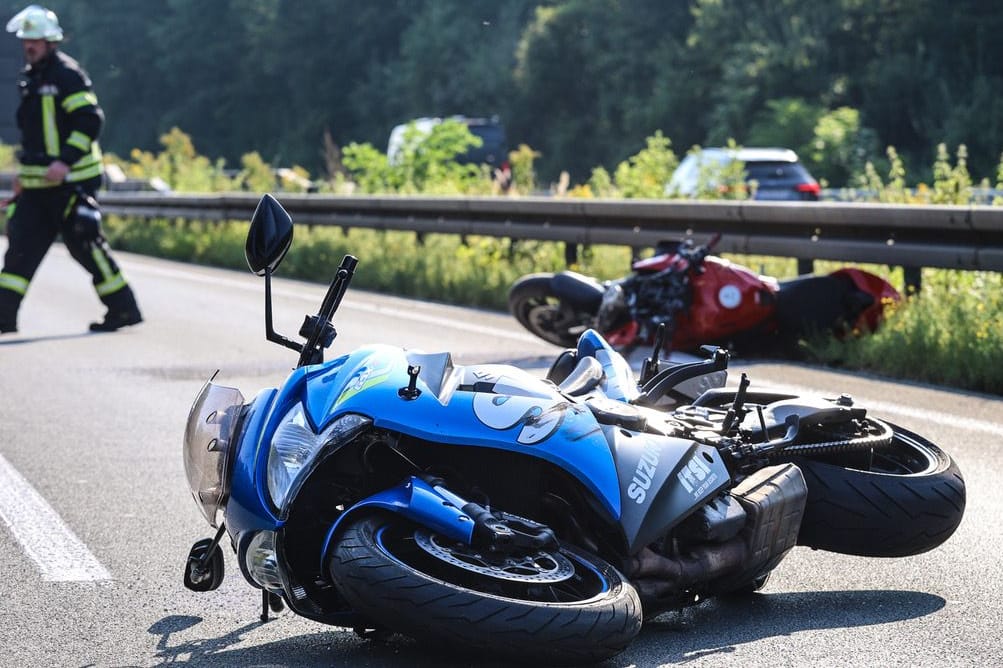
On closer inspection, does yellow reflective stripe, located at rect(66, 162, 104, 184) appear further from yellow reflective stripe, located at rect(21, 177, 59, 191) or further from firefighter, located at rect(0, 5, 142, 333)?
yellow reflective stripe, located at rect(21, 177, 59, 191)

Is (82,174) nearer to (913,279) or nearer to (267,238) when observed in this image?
(913,279)

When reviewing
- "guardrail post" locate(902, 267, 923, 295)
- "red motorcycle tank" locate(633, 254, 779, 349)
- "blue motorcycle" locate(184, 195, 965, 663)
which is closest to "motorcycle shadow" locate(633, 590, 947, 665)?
"blue motorcycle" locate(184, 195, 965, 663)

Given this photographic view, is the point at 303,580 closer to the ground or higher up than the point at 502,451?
closer to the ground

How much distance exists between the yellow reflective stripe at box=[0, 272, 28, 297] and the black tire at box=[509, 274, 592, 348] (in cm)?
407

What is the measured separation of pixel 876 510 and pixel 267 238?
6.28 feet

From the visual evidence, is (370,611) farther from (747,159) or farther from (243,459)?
(747,159)

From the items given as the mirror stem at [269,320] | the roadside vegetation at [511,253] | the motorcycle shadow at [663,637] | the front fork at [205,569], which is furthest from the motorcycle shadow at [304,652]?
the roadside vegetation at [511,253]

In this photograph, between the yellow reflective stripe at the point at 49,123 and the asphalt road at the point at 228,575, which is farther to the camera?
the yellow reflective stripe at the point at 49,123

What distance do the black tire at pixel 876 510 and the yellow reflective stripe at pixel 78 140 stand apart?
880cm

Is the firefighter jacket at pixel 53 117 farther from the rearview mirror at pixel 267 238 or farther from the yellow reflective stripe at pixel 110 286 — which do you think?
the rearview mirror at pixel 267 238

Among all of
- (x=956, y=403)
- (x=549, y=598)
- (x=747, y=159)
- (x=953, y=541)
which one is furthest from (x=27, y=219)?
(x=747, y=159)

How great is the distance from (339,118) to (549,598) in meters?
74.4

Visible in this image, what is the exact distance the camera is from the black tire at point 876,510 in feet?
15.7

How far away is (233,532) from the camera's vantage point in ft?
13.5
